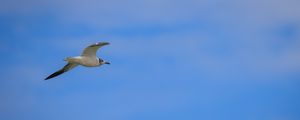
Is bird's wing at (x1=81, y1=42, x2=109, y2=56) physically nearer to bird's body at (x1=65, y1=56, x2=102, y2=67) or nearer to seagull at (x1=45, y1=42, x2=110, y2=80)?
seagull at (x1=45, y1=42, x2=110, y2=80)

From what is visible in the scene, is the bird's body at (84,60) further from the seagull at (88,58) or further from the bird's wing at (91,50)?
the bird's wing at (91,50)

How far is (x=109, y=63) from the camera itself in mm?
44781

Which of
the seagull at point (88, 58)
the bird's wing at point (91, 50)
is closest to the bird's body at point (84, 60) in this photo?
the seagull at point (88, 58)

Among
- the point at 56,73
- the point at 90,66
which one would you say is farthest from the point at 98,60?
the point at 56,73

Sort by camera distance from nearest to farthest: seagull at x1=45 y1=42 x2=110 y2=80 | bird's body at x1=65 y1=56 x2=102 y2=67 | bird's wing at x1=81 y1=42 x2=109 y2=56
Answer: bird's wing at x1=81 y1=42 x2=109 y2=56
seagull at x1=45 y1=42 x2=110 y2=80
bird's body at x1=65 y1=56 x2=102 y2=67

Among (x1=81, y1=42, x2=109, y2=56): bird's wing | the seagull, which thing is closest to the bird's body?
the seagull

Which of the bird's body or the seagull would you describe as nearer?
the seagull

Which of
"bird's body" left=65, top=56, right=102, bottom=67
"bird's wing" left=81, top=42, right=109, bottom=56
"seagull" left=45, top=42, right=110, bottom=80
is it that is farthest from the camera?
"bird's body" left=65, top=56, right=102, bottom=67

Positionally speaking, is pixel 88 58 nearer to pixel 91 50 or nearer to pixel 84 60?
pixel 84 60

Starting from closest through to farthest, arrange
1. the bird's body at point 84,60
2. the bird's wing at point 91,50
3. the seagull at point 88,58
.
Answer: the bird's wing at point 91,50
the seagull at point 88,58
the bird's body at point 84,60

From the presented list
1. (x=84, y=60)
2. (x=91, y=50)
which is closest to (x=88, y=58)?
(x=84, y=60)

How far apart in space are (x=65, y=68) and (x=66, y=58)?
3923 mm

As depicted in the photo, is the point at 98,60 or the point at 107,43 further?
the point at 98,60

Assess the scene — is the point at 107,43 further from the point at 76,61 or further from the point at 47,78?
the point at 47,78
